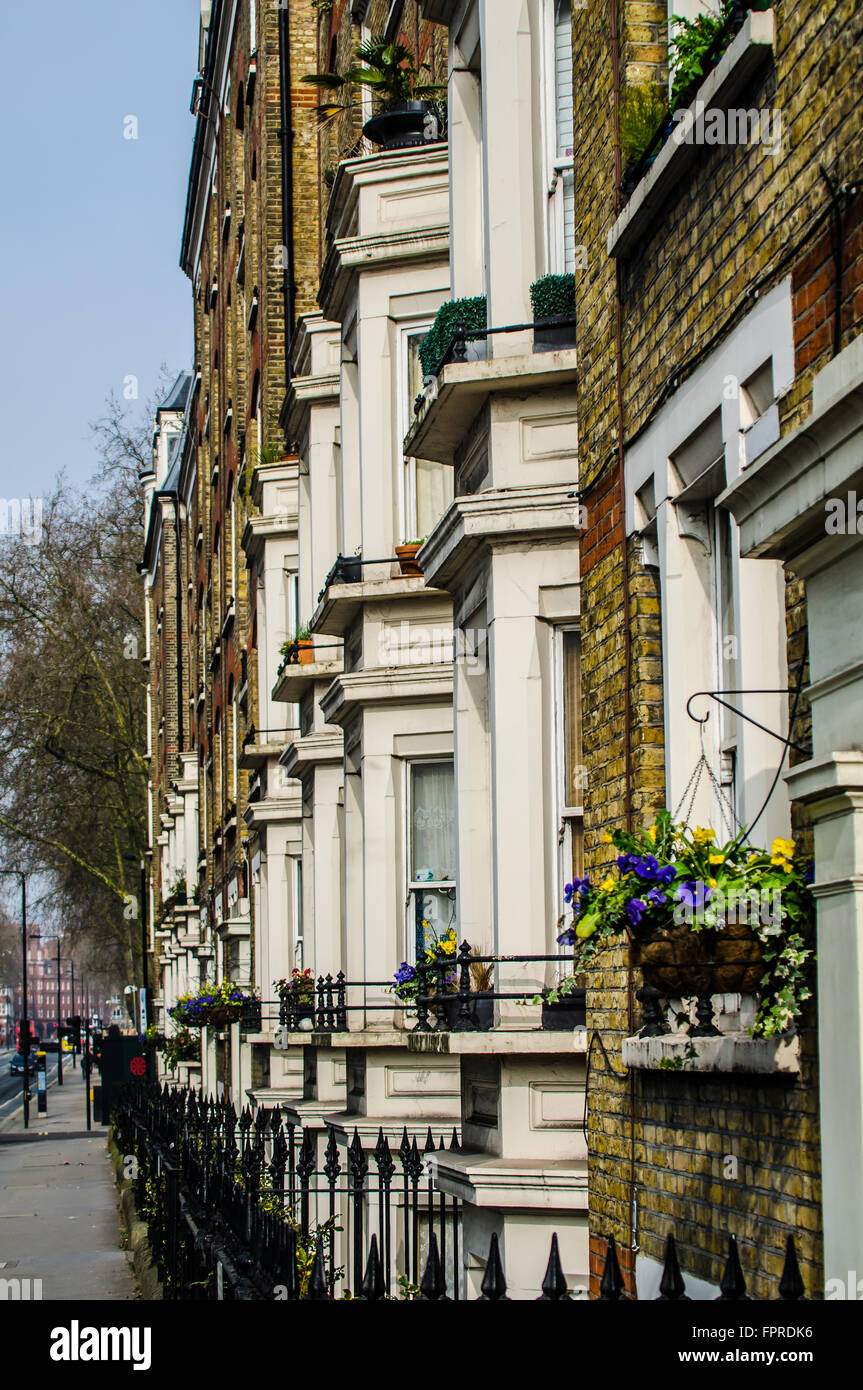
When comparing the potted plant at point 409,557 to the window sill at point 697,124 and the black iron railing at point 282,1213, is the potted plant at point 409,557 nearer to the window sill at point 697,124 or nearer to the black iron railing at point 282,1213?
the black iron railing at point 282,1213

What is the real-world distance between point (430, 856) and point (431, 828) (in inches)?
8.0

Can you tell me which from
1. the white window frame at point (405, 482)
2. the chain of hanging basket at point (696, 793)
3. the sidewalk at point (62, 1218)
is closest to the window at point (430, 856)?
the white window frame at point (405, 482)

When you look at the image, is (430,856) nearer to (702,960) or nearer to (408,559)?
(408,559)

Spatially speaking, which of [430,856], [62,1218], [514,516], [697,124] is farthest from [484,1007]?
[62,1218]

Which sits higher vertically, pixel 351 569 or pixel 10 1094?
pixel 351 569

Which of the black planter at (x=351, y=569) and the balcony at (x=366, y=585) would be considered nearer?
the balcony at (x=366, y=585)

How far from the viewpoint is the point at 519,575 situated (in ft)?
32.2

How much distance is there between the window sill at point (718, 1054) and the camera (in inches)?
211

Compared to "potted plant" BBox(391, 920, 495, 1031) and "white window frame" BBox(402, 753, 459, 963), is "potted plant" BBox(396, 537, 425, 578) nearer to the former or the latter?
"white window frame" BBox(402, 753, 459, 963)

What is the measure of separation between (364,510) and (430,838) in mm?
2468

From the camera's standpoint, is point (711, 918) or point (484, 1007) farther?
point (484, 1007)

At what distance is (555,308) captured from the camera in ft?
32.2

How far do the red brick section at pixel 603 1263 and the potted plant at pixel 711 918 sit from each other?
1.68m

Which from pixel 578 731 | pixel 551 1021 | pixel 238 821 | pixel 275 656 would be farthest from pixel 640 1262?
pixel 238 821
